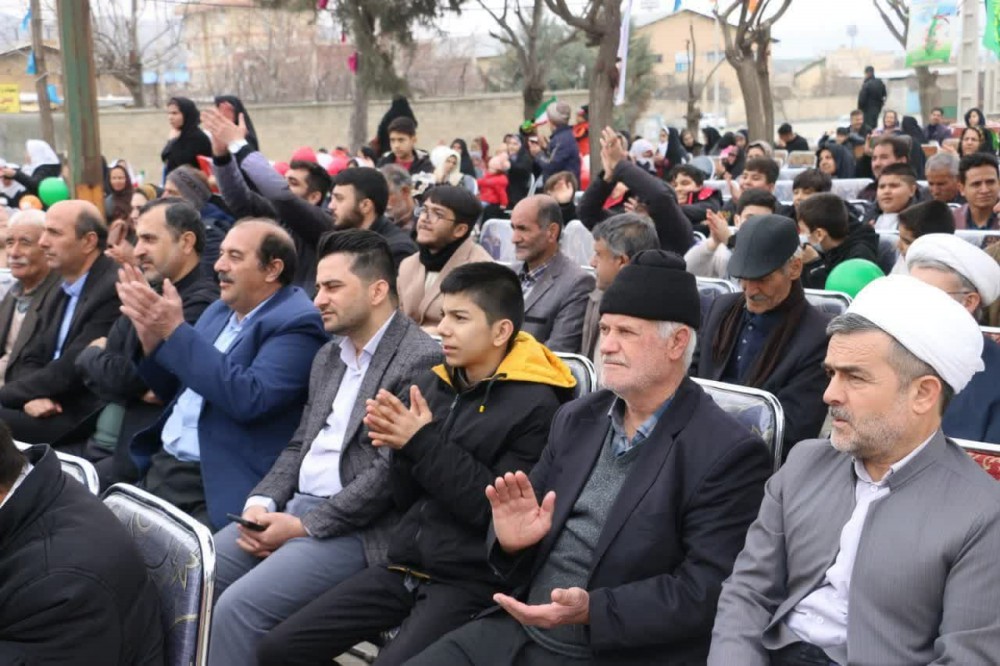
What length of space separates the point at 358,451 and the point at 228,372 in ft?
2.01

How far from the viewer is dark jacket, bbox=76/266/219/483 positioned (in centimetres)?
517

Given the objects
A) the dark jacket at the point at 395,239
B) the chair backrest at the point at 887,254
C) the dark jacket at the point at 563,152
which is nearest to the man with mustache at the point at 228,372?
the dark jacket at the point at 395,239

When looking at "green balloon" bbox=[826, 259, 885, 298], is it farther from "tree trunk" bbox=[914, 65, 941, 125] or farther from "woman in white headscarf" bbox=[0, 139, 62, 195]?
"tree trunk" bbox=[914, 65, 941, 125]

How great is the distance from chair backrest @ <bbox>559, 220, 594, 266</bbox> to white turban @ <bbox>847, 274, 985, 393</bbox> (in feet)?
19.2

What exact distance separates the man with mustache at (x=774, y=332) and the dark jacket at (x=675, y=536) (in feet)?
3.86

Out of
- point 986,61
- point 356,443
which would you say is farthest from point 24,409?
point 986,61

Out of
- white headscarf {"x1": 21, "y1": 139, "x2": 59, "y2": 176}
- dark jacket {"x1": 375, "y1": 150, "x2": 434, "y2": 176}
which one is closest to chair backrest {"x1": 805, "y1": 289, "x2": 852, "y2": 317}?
dark jacket {"x1": 375, "y1": 150, "x2": 434, "y2": 176}

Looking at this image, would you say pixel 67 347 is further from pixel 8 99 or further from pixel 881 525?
pixel 8 99

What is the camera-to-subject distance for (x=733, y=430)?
3336 mm

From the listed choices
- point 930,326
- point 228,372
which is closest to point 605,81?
point 228,372

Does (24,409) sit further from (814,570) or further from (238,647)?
(814,570)

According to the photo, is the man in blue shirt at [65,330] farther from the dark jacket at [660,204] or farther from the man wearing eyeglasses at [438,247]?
the dark jacket at [660,204]

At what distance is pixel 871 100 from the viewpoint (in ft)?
82.6

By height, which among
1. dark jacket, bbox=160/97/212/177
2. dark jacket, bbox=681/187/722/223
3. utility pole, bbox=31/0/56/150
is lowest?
dark jacket, bbox=681/187/722/223
